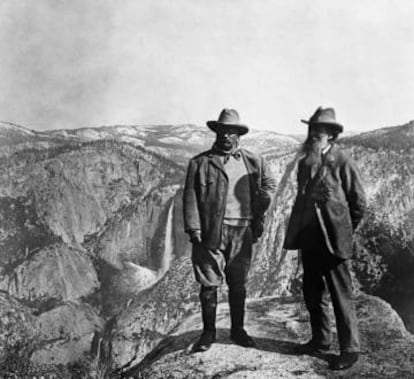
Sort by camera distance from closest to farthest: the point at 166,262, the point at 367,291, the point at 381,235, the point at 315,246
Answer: the point at 315,246 → the point at 367,291 → the point at 381,235 → the point at 166,262

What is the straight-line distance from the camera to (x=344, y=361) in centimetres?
475

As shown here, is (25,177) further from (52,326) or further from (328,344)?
(328,344)

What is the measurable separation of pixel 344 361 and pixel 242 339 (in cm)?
103

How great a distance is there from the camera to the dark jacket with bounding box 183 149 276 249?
204 inches

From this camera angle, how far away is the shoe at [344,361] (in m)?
4.74

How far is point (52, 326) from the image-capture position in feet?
67.7

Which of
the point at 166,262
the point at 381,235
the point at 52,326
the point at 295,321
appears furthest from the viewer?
the point at 166,262

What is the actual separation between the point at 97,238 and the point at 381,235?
17.6m

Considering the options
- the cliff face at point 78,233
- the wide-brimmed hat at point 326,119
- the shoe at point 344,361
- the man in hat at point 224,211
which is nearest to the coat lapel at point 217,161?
the man in hat at point 224,211

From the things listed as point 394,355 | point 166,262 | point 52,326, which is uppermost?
point 394,355

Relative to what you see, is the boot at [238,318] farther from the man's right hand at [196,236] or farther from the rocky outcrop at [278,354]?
the man's right hand at [196,236]

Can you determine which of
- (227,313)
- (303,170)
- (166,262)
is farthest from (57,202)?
(303,170)

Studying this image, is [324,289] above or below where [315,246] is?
below

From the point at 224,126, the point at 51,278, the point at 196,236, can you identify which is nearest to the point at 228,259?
the point at 196,236
